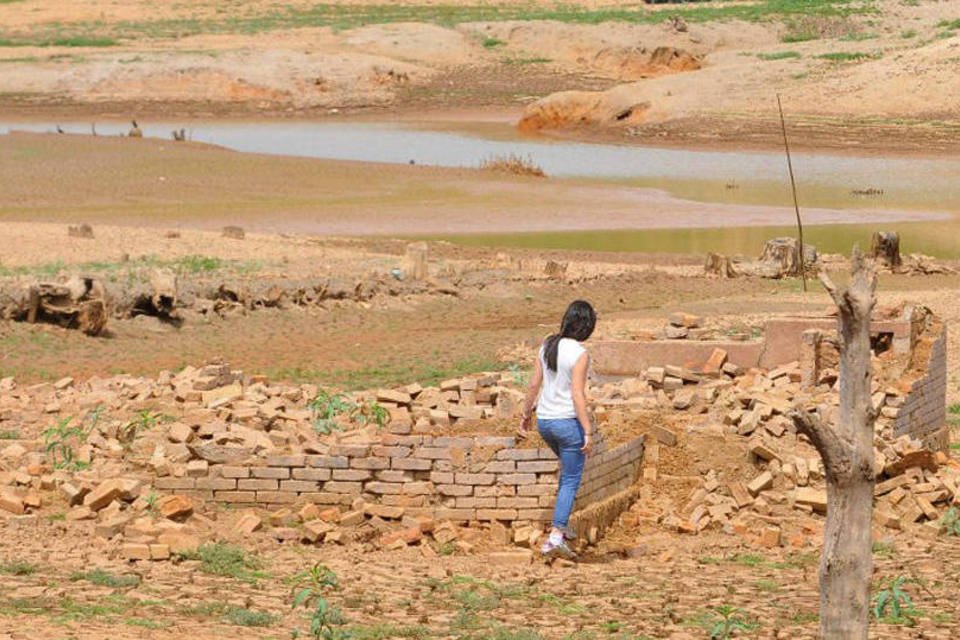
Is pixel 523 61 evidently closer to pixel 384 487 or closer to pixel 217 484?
pixel 217 484

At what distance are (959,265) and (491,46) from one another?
39.2m

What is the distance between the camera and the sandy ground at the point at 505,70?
48.5m

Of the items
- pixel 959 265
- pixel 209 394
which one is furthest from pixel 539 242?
pixel 209 394

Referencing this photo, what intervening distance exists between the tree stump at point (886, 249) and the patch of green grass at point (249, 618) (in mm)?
17477

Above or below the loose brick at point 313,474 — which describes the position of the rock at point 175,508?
below

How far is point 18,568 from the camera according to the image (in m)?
9.31

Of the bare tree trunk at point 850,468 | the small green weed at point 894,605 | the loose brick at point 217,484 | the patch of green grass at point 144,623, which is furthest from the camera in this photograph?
the loose brick at point 217,484

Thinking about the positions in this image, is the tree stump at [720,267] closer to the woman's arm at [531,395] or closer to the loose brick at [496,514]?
the woman's arm at [531,395]

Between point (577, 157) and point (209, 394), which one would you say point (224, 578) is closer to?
point (209, 394)

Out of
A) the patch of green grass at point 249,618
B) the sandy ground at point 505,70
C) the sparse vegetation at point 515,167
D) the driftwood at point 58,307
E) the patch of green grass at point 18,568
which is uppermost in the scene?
the sandy ground at point 505,70

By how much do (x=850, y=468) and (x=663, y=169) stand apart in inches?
1372

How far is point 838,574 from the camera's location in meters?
7.06

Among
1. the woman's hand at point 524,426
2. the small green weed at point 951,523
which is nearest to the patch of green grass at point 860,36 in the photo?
the small green weed at point 951,523

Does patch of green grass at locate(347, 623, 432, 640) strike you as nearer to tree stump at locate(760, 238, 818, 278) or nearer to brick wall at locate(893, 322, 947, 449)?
brick wall at locate(893, 322, 947, 449)
